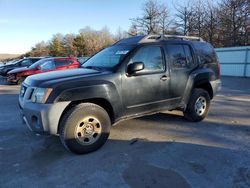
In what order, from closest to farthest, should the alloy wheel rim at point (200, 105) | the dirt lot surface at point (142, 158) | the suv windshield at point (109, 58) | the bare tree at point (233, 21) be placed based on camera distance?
the dirt lot surface at point (142, 158)
the suv windshield at point (109, 58)
the alloy wheel rim at point (200, 105)
the bare tree at point (233, 21)

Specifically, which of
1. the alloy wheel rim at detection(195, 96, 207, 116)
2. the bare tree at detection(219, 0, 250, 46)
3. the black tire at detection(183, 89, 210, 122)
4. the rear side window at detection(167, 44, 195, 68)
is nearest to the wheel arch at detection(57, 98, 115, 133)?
A: the rear side window at detection(167, 44, 195, 68)

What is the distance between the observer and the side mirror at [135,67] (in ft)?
14.8

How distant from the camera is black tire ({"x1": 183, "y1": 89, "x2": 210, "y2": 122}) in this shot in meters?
5.79

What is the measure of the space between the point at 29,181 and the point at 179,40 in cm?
418

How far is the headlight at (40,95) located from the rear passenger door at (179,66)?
257cm

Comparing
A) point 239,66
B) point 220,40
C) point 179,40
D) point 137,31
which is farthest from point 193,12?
point 179,40

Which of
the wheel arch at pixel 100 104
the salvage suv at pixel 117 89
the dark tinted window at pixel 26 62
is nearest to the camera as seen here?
the salvage suv at pixel 117 89

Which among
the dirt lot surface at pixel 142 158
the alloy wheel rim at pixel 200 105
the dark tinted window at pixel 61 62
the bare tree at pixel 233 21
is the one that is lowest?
the dirt lot surface at pixel 142 158

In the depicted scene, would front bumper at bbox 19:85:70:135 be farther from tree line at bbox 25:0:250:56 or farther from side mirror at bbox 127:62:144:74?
tree line at bbox 25:0:250:56

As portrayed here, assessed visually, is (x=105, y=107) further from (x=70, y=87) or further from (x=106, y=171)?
(x=106, y=171)

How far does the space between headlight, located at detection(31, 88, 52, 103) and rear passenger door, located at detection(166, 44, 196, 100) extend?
2.57m

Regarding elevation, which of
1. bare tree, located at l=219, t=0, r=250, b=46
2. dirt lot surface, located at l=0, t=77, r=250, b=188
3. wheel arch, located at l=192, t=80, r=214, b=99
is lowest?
dirt lot surface, located at l=0, t=77, r=250, b=188

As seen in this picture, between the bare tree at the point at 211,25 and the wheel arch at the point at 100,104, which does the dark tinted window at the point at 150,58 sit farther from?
the bare tree at the point at 211,25

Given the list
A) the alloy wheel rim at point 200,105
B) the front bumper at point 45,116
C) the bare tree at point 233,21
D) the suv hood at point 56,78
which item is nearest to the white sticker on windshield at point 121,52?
the suv hood at point 56,78
